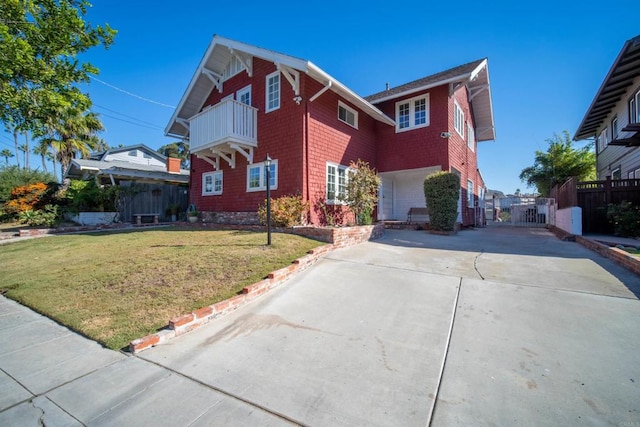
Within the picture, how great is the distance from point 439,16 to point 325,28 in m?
4.56

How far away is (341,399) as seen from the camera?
7.34ft

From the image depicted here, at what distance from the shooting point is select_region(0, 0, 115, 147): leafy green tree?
8.48 metres

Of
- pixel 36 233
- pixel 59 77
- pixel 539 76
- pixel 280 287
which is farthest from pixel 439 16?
pixel 36 233

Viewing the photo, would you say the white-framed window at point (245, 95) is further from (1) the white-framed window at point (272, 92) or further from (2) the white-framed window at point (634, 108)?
(2) the white-framed window at point (634, 108)

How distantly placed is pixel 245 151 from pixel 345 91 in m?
4.75

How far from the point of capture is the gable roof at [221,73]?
30.5 feet

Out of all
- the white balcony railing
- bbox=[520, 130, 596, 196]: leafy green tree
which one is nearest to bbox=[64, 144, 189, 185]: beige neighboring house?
the white balcony railing

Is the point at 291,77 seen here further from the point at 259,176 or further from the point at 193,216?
the point at 193,216

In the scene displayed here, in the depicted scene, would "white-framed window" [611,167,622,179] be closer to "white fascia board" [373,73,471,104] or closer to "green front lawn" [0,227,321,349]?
"white fascia board" [373,73,471,104]

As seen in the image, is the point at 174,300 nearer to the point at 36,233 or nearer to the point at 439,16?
the point at 439,16

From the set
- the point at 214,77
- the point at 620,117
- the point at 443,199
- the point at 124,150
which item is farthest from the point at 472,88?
the point at 124,150

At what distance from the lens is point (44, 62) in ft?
29.4

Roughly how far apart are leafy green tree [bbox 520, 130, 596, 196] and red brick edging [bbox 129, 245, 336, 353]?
→ 83.1ft

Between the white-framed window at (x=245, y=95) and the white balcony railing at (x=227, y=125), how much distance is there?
1095 millimetres
